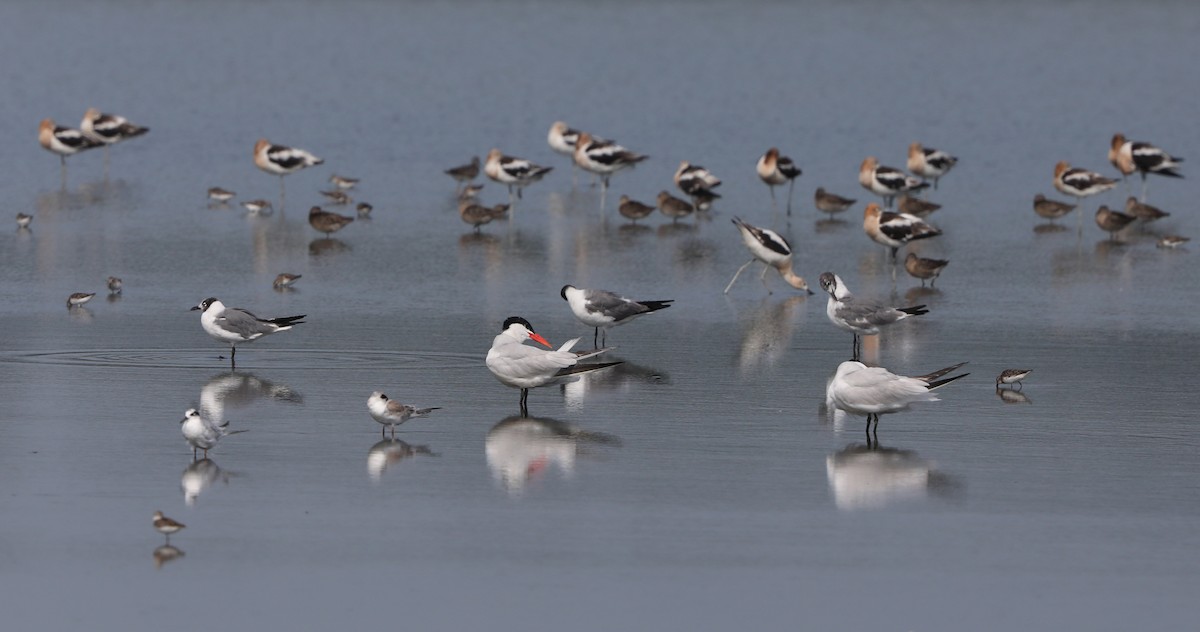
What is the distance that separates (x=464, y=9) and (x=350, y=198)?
39301mm

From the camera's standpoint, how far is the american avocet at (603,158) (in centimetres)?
2639

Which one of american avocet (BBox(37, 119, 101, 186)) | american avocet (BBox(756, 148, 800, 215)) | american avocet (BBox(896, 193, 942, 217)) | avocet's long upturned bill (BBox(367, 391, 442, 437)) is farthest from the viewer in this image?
american avocet (BBox(37, 119, 101, 186))

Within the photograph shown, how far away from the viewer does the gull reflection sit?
1009 centimetres

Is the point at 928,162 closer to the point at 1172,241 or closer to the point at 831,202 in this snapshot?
the point at 831,202

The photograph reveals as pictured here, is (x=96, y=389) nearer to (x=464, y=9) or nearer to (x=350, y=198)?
(x=350, y=198)

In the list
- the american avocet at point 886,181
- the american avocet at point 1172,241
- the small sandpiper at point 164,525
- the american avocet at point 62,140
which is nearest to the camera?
the small sandpiper at point 164,525

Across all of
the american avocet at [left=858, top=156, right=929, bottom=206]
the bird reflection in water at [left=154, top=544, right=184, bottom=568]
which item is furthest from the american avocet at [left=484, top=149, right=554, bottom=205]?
the bird reflection in water at [left=154, top=544, right=184, bottom=568]

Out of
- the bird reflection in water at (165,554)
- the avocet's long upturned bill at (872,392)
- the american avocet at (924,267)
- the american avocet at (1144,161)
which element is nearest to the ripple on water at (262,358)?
the avocet's long upturned bill at (872,392)

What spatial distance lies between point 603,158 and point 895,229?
7.11 metres

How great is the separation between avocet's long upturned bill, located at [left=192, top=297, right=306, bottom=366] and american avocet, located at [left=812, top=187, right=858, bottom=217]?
11.0 metres

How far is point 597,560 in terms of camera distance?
29.7ft

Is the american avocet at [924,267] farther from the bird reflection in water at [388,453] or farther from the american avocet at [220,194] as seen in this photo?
the american avocet at [220,194]

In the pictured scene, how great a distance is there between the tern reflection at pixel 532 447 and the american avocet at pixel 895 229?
8794 mm

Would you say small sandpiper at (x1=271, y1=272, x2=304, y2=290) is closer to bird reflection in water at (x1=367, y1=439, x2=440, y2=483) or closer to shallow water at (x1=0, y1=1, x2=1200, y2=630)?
shallow water at (x1=0, y1=1, x2=1200, y2=630)
